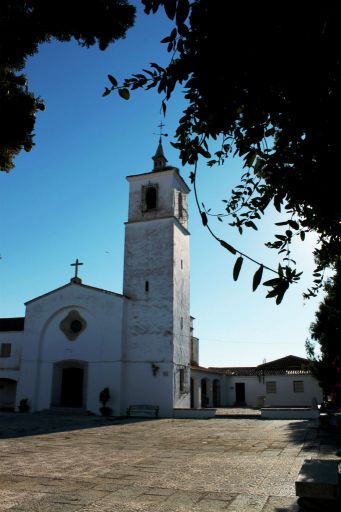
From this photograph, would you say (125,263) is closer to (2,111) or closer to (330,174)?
(2,111)

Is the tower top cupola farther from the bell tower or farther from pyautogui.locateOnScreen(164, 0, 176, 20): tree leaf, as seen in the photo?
pyautogui.locateOnScreen(164, 0, 176, 20): tree leaf

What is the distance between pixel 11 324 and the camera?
3002 centimetres

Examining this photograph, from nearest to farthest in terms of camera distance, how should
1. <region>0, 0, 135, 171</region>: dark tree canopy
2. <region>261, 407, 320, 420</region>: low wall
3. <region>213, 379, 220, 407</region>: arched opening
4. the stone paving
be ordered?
<region>0, 0, 135, 171</region>: dark tree canopy, the stone paving, <region>261, 407, 320, 420</region>: low wall, <region>213, 379, 220, 407</region>: arched opening

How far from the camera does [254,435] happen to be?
45.5 ft

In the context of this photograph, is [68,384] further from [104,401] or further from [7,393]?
[7,393]

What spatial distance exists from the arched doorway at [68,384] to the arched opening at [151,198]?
10442 millimetres

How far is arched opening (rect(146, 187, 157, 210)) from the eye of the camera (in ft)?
90.2

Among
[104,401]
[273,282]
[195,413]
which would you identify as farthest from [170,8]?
[104,401]

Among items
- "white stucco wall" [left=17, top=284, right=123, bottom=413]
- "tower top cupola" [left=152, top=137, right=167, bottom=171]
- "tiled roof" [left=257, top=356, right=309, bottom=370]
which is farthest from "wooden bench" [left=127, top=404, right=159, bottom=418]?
"tiled roof" [left=257, top=356, right=309, bottom=370]

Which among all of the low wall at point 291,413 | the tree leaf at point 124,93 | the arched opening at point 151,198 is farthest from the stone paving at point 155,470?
the arched opening at point 151,198

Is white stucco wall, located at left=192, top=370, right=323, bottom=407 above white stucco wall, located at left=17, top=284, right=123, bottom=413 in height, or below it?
below

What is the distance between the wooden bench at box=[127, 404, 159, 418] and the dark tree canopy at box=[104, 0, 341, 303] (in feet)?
69.4

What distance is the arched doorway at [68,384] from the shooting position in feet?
82.6

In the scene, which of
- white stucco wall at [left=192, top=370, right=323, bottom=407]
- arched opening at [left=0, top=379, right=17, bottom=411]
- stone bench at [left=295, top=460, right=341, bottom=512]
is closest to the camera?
stone bench at [left=295, top=460, right=341, bottom=512]
